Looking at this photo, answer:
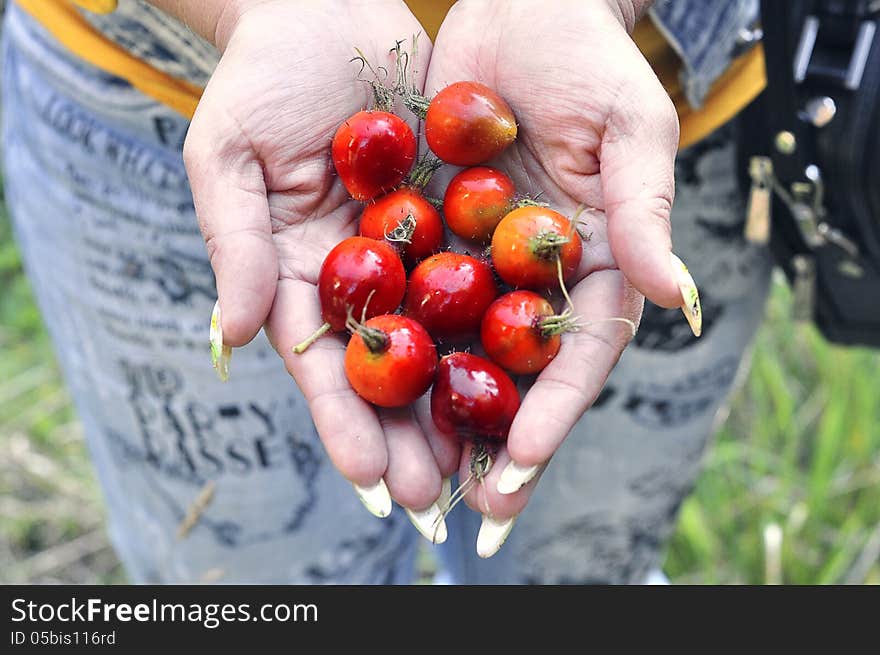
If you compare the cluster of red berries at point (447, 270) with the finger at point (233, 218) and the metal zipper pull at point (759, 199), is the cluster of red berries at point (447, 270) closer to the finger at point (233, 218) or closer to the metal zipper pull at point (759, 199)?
the finger at point (233, 218)

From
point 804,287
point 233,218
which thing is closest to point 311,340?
point 233,218

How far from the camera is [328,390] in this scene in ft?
4.23

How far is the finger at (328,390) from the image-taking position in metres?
1.21

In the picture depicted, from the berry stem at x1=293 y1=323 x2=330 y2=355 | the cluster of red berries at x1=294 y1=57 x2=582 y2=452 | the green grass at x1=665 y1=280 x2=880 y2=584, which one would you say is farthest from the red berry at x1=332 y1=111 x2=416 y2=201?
the green grass at x1=665 y1=280 x2=880 y2=584

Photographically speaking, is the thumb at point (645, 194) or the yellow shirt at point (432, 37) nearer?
the thumb at point (645, 194)

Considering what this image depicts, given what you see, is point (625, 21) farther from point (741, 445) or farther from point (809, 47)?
point (741, 445)

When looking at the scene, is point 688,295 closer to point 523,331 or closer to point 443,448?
point 523,331

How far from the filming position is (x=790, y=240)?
1.72 metres

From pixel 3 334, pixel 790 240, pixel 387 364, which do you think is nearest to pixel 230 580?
pixel 387 364

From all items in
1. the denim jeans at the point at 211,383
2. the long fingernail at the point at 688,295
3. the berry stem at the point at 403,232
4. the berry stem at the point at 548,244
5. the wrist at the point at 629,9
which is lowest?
the denim jeans at the point at 211,383

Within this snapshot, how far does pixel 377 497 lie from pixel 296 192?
474mm

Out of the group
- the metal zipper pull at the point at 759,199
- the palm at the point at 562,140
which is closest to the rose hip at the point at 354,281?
the palm at the point at 562,140

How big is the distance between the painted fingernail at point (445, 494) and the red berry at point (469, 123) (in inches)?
19.2

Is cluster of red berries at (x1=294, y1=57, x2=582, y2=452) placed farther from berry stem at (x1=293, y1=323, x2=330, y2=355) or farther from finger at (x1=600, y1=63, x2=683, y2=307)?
finger at (x1=600, y1=63, x2=683, y2=307)
